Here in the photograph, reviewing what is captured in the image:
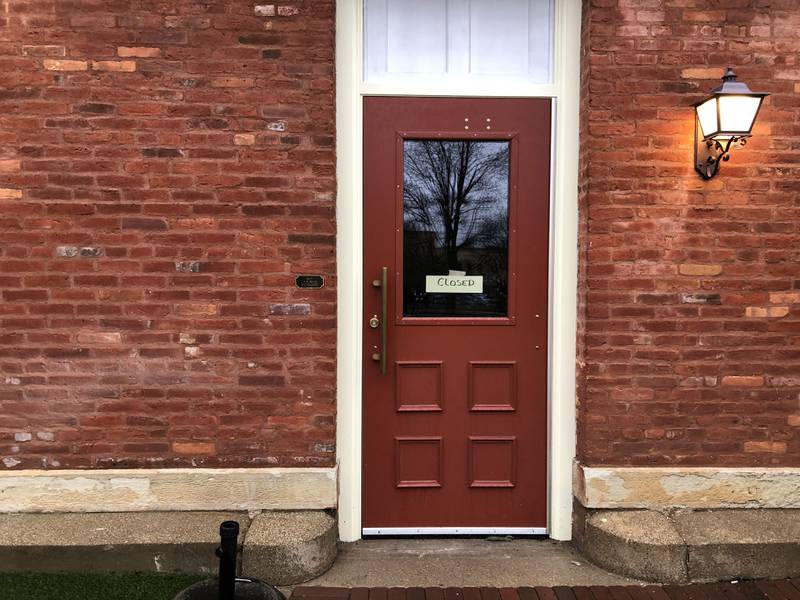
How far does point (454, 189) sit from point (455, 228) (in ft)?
0.75

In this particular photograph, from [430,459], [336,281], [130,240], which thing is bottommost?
[430,459]

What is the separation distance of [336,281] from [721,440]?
2363mm

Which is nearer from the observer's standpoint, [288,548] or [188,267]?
[288,548]

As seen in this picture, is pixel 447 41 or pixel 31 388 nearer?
pixel 31 388

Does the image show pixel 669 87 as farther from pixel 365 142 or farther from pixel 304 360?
pixel 304 360

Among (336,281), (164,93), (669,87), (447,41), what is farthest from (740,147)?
(164,93)

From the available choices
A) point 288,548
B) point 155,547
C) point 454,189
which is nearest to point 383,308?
point 454,189

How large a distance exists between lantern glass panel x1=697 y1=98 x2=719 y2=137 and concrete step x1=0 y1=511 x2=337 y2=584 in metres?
2.96

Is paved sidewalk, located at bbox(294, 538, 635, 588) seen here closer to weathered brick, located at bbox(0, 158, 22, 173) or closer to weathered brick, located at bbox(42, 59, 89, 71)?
weathered brick, located at bbox(0, 158, 22, 173)

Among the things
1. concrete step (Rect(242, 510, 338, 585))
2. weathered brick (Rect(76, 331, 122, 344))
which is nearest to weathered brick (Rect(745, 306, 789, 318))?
concrete step (Rect(242, 510, 338, 585))

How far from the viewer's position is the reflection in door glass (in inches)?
145

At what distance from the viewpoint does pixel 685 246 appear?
3.52 m

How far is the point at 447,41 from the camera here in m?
3.67

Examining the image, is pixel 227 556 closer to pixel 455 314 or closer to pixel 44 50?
pixel 455 314
